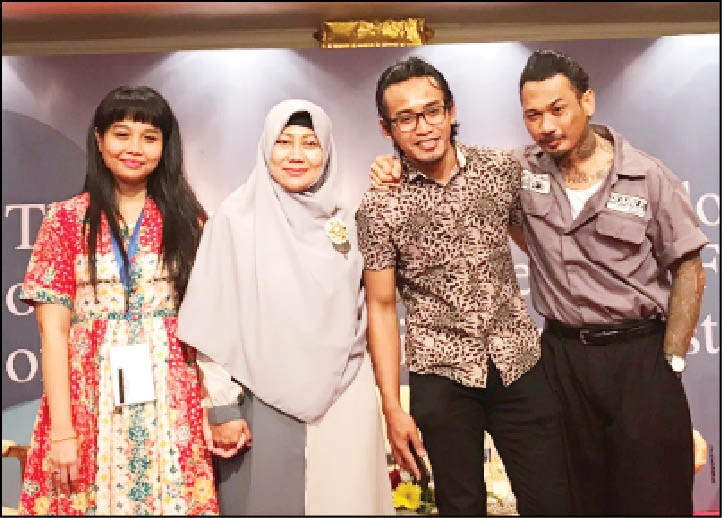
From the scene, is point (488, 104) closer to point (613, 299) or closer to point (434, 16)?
point (434, 16)

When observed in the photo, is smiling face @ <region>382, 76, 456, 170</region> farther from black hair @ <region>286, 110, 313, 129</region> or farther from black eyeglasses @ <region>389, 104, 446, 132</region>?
black hair @ <region>286, 110, 313, 129</region>

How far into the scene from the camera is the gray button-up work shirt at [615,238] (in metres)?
2.20

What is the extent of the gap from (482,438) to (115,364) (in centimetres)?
110

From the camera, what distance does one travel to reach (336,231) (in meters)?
2.20

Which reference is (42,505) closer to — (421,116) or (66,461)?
(66,461)

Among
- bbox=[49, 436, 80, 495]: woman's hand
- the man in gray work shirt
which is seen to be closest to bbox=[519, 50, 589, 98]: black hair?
the man in gray work shirt

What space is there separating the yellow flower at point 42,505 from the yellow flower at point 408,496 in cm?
170

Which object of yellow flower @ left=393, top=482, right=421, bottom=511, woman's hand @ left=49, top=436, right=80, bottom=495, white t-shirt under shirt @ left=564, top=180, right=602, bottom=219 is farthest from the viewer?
yellow flower @ left=393, top=482, right=421, bottom=511

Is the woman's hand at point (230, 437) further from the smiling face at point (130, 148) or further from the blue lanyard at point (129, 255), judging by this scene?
the smiling face at point (130, 148)

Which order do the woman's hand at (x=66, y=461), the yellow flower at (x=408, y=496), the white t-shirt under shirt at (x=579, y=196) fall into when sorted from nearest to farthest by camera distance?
the woman's hand at (x=66, y=461), the white t-shirt under shirt at (x=579, y=196), the yellow flower at (x=408, y=496)

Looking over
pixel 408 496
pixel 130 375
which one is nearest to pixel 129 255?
pixel 130 375

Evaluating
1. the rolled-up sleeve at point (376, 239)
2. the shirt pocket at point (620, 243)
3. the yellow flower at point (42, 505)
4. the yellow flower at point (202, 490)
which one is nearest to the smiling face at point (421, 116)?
the rolled-up sleeve at point (376, 239)

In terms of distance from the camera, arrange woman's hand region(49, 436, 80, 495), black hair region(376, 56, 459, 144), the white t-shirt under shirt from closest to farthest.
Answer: woman's hand region(49, 436, 80, 495) < black hair region(376, 56, 459, 144) < the white t-shirt under shirt

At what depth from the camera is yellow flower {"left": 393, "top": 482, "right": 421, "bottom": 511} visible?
3338 millimetres
